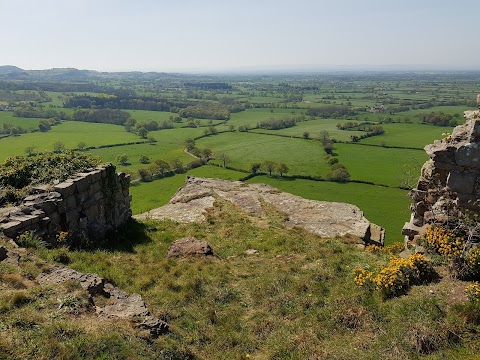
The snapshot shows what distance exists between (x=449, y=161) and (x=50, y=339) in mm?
10793

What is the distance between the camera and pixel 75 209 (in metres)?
13.3

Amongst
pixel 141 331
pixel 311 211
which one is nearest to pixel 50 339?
pixel 141 331

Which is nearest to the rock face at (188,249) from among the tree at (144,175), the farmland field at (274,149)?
the farmland field at (274,149)

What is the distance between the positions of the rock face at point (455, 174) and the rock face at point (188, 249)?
7.35 metres

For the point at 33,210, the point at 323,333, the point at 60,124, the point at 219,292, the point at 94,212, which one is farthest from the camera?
the point at 60,124

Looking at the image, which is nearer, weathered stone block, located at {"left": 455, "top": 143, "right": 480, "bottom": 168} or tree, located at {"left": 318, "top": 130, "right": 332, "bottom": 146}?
weathered stone block, located at {"left": 455, "top": 143, "right": 480, "bottom": 168}

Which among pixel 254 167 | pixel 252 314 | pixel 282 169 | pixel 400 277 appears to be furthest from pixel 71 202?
pixel 254 167

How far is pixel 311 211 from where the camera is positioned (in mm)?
20109

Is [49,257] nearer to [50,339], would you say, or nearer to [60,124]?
[50,339]

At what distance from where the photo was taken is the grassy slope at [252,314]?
626 cm

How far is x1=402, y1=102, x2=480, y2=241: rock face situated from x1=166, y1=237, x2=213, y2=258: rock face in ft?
24.1

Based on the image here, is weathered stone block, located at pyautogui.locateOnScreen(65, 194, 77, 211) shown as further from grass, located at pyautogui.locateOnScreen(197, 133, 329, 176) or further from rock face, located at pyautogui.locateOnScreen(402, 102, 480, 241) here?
grass, located at pyautogui.locateOnScreen(197, 133, 329, 176)

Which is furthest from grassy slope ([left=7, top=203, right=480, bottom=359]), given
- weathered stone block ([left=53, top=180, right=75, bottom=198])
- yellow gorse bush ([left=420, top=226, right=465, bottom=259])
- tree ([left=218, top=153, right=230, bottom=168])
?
tree ([left=218, top=153, right=230, bottom=168])

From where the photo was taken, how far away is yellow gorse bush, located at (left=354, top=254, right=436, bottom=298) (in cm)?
877
